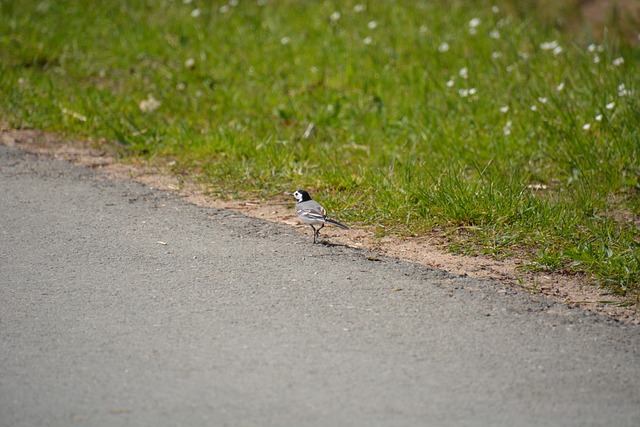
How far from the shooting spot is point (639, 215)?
6223mm

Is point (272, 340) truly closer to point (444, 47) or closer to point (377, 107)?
point (377, 107)

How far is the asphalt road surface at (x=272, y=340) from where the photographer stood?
11.4ft

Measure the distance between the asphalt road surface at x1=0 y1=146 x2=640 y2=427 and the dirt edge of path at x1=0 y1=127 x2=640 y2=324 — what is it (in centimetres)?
18

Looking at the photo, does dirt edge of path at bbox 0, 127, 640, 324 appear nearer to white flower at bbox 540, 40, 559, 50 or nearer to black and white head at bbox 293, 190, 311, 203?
black and white head at bbox 293, 190, 311, 203

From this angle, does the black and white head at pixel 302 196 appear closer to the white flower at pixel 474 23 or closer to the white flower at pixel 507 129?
the white flower at pixel 507 129

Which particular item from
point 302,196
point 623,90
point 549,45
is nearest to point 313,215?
point 302,196

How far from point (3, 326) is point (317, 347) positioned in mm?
1718

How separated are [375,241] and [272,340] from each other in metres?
1.74

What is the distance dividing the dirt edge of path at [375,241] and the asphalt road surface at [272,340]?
0.61ft

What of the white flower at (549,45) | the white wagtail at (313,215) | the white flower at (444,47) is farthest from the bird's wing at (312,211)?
the white flower at (549,45)

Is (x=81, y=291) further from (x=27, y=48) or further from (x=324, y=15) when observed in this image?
(x=324, y=15)

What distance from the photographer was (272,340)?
408 centimetres

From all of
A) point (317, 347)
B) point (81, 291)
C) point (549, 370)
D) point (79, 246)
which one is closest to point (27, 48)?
point (79, 246)

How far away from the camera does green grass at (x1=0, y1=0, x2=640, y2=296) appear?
5.91 meters
